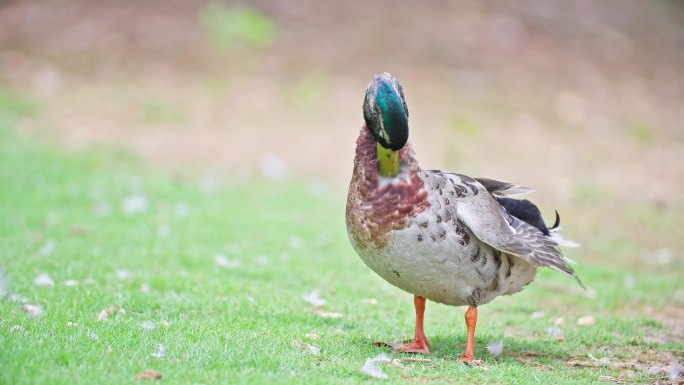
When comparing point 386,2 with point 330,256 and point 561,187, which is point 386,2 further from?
point 330,256

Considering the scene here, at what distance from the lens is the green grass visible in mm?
4930

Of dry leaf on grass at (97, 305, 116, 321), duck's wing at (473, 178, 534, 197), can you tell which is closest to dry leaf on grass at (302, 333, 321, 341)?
dry leaf on grass at (97, 305, 116, 321)

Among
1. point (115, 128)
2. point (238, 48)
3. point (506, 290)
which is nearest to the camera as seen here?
point (506, 290)

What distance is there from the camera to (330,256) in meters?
9.17

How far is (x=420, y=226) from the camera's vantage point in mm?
5336

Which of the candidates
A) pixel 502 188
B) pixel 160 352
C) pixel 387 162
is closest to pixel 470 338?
pixel 502 188

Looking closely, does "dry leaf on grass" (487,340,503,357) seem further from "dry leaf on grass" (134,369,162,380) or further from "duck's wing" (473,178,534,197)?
"dry leaf on grass" (134,369,162,380)

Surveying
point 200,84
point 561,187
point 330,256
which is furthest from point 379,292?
point 200,84

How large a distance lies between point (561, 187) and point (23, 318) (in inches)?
372

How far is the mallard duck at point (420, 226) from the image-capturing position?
208 inches

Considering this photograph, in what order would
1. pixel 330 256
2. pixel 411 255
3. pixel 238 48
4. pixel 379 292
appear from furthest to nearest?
pixel 238 48 → pixel 330 256 → pixel 379 292 → pixel 411 255

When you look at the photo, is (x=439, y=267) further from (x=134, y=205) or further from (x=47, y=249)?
(x=134, y=205)

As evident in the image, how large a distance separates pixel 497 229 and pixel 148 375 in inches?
94.2

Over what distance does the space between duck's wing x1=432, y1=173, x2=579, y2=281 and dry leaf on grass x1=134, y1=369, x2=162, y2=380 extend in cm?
215
